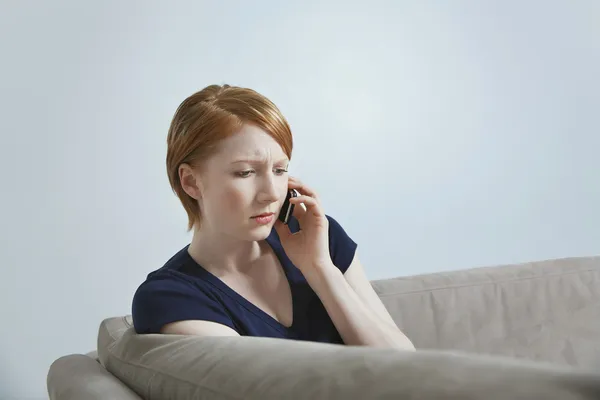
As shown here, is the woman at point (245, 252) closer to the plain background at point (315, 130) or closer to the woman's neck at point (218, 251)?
the woman's neck at point (218, 251)

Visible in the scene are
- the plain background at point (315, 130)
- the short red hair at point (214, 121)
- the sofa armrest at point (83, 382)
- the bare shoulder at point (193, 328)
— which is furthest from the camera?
the plain background at point (315, 130)

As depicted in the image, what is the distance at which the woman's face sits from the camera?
1.65m

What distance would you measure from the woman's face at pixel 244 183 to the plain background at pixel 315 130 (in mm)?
1921

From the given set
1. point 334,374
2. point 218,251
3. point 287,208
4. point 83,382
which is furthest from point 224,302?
point 334,374

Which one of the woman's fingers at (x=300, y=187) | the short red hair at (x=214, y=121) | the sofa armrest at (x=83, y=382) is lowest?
the sofa armrest at (x=83, y=382)

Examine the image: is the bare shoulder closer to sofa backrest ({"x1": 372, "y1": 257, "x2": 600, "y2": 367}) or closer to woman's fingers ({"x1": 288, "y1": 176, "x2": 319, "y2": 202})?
woman's fingers ({"x1": 288, "y1": 176, "x2": 319, "y2": 202})

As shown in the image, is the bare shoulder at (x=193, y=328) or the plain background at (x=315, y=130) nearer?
the bare shoulder at (x=193, y=328)

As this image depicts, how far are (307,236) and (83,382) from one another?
54 centimetres

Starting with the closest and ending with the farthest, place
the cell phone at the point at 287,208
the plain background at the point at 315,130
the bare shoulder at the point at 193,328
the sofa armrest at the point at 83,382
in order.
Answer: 1. the sofa armrest at the point at 83,382
2. the bare shoulder at the point at 193,328
3. the cell phone at the point at 287,208
4. the plain background at the point at 315,130

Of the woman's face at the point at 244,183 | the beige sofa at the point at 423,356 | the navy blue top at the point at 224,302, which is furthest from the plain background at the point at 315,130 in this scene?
the woman's face at the point at 244,183

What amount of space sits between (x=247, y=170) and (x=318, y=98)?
8.43ft

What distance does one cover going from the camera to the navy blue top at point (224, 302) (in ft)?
5.11

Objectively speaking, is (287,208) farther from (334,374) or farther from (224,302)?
(334,374)

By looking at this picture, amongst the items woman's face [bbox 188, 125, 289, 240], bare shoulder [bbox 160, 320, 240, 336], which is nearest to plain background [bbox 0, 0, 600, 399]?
woman's face [bbox 188, 125, 289, 240]
